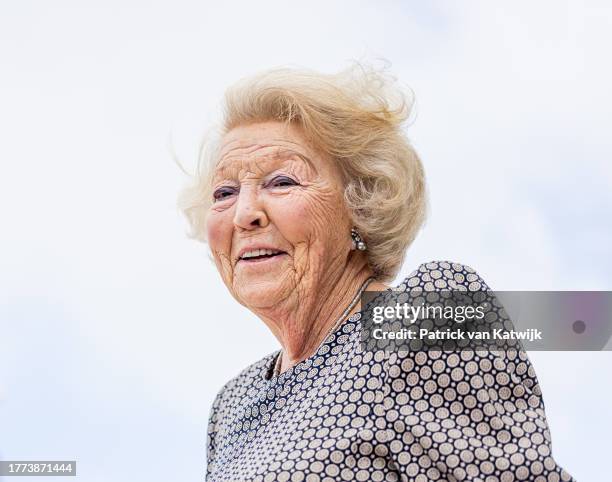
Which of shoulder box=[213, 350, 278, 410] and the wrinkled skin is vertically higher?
the wrinkled skin

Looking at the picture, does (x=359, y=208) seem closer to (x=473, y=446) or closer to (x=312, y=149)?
(x=312, y=149)

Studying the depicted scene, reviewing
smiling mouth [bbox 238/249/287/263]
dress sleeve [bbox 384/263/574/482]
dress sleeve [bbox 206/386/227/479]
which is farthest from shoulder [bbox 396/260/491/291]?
dress sleeve [bbox 206/386/227/479]

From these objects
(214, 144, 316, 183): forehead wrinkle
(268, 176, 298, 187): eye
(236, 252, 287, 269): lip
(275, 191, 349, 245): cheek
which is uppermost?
(214, 144, 316, 183): forehead wrinkle

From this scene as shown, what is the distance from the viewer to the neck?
251 centimetres

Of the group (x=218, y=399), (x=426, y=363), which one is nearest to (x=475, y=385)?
(x=426, y=363)

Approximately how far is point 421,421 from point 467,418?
0.11 metres

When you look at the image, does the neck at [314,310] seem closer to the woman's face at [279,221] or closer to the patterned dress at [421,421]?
the woman's face at [279,221]

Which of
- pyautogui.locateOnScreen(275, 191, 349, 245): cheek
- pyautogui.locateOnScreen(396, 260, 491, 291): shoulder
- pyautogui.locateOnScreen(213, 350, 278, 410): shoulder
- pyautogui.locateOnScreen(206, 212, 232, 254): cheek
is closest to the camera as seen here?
pyautogui.locateOnScreen(396, 260, 491, 291): shoulder

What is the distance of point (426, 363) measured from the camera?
2076 mm

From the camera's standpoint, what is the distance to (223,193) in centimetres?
267

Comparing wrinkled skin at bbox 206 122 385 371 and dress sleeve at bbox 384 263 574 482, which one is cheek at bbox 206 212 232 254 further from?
dress sleeve at bbox 384 263 574 482
